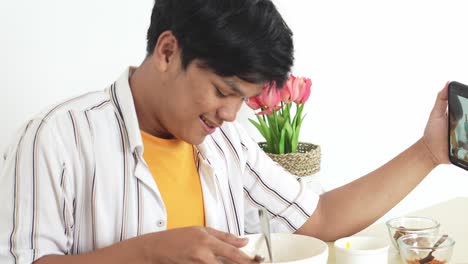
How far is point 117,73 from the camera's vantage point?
212 centimetres

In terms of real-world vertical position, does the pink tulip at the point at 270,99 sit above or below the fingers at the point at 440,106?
below

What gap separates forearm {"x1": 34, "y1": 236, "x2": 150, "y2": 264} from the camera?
3.46 feet

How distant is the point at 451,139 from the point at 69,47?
1166mm

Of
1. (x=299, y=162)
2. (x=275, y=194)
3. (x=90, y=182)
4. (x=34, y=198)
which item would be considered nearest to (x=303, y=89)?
(x=299, y=162)

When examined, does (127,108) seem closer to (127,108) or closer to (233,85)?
(127,108)

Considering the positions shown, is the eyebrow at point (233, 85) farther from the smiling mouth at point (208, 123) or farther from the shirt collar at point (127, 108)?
the shirt collar at point (127, 108)

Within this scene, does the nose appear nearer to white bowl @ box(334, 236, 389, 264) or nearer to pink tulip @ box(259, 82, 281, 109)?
white bowl @ box(334, 236, 389, 264)

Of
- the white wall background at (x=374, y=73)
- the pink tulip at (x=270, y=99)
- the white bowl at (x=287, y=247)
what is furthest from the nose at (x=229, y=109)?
the white wall background at (x=374, y=73)

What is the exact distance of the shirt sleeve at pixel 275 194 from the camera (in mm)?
1455

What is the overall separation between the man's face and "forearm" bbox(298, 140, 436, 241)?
41cm

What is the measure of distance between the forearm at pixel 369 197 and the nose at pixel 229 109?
41 centimetres

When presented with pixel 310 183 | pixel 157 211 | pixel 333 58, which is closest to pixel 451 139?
pixel 157 211

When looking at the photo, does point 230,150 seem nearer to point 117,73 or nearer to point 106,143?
point 106,143

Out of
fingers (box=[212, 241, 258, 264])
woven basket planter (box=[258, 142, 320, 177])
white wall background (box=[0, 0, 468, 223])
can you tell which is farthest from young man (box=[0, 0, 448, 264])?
white wall background (box=[0, 0, 468, 223])
